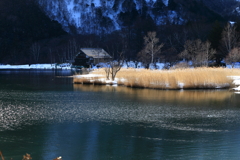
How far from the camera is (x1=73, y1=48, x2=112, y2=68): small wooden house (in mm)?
76062

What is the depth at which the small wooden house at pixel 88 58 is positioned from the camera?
250 feet

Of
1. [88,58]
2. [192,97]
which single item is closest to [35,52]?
[88,58]

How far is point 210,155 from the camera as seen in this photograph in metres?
9.60

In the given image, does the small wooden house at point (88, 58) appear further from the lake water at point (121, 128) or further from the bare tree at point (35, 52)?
the lake water at point (121, 128)

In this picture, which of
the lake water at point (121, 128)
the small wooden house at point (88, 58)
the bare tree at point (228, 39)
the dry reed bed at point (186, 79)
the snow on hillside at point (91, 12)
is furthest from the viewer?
the snow on hillside at point (91, 12)

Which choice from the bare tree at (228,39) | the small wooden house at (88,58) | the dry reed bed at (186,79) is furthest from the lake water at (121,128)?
the small wooden house at (88,58)

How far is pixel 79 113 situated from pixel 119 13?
4501 inches

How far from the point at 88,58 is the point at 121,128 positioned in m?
64.6

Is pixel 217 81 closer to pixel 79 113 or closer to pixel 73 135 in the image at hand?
pixel 79 113

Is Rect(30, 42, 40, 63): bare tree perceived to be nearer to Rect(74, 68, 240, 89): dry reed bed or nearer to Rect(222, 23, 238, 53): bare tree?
Rect(222, 23, 238, 53): bare tree

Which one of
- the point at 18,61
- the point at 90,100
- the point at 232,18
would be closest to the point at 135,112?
the point at 90,100

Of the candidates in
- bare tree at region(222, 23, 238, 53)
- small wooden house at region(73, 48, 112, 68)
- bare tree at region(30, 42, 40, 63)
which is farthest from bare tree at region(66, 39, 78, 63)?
bare tree at region(222, 23, 238, 53)

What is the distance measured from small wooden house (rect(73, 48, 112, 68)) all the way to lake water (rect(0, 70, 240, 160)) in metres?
55.3

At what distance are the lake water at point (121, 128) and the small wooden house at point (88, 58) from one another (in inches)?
2176
